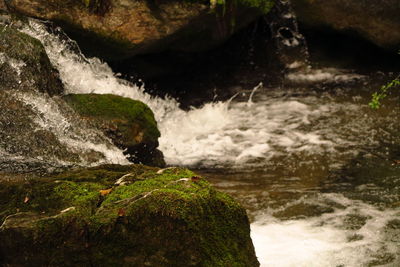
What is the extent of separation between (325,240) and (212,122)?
206 inches

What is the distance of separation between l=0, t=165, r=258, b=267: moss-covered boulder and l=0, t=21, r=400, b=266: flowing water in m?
1.46

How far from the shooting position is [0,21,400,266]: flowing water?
18.6 ft

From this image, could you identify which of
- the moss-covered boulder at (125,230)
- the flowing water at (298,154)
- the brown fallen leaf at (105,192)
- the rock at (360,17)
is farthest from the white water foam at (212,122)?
the moss-covered boulder at (125,230)

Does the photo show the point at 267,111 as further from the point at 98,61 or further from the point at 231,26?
the point at 98,61

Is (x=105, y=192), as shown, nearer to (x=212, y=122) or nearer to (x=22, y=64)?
(x=22, y=64)

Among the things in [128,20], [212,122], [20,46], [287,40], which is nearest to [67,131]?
[20,46]

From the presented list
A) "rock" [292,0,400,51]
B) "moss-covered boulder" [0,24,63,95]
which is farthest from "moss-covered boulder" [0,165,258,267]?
"rock" [292,0,400,51]

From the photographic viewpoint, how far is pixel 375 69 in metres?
12.5

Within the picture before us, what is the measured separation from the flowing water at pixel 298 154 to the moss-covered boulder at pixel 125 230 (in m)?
1.46

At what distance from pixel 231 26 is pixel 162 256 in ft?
27.1

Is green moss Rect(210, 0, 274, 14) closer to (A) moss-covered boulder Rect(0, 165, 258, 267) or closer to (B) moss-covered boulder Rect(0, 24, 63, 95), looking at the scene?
(B) moss-covered boulder Rect(0, 24, 63, 95)

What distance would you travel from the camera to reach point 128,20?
373 inches

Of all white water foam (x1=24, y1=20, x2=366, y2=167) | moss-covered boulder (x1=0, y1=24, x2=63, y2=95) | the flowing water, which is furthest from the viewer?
white water foam (x1=24, y1=20, x2=366, y2=167)

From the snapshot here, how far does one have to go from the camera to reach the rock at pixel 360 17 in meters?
11.5
